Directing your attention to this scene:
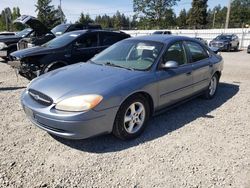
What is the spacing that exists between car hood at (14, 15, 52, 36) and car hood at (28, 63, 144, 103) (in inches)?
272

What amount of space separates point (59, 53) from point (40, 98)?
3.91m

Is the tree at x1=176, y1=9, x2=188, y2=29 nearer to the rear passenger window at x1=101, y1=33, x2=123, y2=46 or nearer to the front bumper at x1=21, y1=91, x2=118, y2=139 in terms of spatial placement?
the rear passenger window at x1=101, y1=33, x2=123, y2=46

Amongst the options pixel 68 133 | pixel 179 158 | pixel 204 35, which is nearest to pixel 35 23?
pixel 68 133

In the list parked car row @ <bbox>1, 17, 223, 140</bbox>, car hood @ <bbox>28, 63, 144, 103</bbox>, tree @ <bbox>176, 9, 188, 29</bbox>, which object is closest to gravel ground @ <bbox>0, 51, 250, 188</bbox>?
parked car row @ <bbox>1, 17, 223, 140</bbox>

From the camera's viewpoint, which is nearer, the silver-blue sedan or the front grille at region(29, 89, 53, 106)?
the silver-blue sedan

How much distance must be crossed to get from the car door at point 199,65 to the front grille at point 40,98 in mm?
2792

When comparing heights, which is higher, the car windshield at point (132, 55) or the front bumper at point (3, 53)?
the car windshield at point (132, 55)

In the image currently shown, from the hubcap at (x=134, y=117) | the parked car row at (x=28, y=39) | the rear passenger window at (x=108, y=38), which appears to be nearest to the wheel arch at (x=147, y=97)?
the hubcap at (x=134, y=117)

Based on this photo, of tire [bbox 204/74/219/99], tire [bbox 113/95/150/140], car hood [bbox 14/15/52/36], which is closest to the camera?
tire [bbox 113/95/150/140]

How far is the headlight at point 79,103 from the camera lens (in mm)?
3273

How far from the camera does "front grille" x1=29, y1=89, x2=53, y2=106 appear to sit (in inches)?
136

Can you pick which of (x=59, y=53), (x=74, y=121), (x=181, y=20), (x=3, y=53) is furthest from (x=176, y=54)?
(x=181, y=20)

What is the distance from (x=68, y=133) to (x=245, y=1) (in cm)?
9619

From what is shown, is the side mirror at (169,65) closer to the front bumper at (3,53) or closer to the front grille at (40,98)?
the front grille at (40,98)
